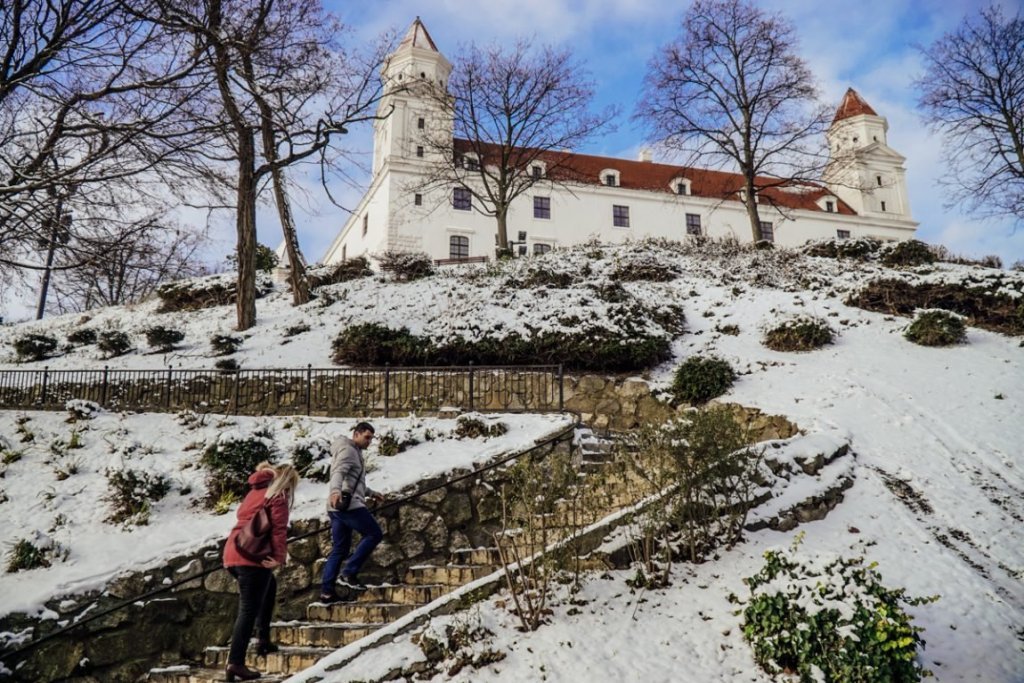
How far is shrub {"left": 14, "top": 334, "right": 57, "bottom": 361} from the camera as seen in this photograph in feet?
58.3

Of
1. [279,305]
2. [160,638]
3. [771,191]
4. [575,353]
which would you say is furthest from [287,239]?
[771,191]

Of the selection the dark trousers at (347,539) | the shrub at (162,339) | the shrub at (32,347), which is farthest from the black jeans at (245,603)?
the shrub at (32,347)

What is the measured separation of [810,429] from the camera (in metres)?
10.4

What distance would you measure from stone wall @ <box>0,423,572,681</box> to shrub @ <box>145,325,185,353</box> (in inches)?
481

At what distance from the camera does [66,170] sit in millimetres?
7414

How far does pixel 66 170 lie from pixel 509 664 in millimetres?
7585

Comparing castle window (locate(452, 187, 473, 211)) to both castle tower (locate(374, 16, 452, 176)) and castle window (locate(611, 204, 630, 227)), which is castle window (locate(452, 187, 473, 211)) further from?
castle window (locate(611, 204, 630, 227))

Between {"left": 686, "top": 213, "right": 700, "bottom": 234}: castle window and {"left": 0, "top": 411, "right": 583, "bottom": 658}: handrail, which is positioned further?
{"left": 686, "top": 213, "right": 700, "bottom": 234}: castle window

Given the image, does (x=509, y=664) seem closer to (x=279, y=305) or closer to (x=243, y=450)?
(x=243, y=450)

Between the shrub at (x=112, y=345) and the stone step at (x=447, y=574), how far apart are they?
14416 millimetres

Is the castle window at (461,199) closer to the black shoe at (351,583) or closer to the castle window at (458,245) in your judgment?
the castle window at (458,245)

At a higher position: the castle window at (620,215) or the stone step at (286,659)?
the castle window at (620,215)

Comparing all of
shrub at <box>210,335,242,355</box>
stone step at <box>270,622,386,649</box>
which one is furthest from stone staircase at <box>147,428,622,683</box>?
shrub at <box>210,335,242,355</box>

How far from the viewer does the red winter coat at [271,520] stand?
525 centimetres
